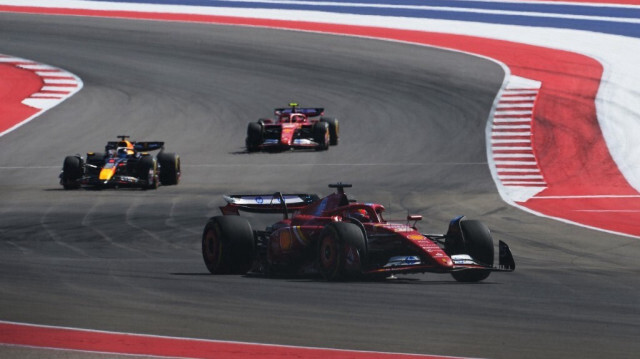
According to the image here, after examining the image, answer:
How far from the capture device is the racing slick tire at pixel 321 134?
34906mm

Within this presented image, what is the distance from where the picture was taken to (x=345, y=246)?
1464 centimetres

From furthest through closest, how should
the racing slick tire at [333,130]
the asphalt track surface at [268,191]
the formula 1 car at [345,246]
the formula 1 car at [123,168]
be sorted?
1. the racing slick tire at [333,130]
2. the formula 1 car at [123,168]
3. the formula 1 car at [345,246]
4. the asphalt track surface at [268,191]

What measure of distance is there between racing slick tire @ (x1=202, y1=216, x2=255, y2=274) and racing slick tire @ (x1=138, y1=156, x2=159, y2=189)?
12.6m

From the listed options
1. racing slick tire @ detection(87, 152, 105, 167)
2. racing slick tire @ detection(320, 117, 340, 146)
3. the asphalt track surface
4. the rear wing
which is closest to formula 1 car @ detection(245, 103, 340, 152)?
racing slick tire @ detection(320, 117, 340, 146)

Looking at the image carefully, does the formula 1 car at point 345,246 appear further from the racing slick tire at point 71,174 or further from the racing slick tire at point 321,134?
the racing slick tire at point 321,134

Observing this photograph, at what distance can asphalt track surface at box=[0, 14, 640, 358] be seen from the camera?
11680mm

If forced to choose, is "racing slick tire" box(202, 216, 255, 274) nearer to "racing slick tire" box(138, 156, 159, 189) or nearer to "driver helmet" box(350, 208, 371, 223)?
"driver helmet" box(350, 208, 371, 223)

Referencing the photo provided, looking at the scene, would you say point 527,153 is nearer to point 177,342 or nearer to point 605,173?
point 605,173

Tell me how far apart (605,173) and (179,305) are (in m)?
19.9

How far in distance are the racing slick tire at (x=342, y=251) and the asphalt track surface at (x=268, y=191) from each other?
0.26m

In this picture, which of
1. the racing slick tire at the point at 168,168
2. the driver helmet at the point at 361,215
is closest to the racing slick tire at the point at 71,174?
the racing slick tire at the point at 168,168

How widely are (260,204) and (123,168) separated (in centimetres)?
1243

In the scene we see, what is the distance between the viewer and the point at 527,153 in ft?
110

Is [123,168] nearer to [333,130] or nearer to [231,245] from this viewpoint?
[333,130]
